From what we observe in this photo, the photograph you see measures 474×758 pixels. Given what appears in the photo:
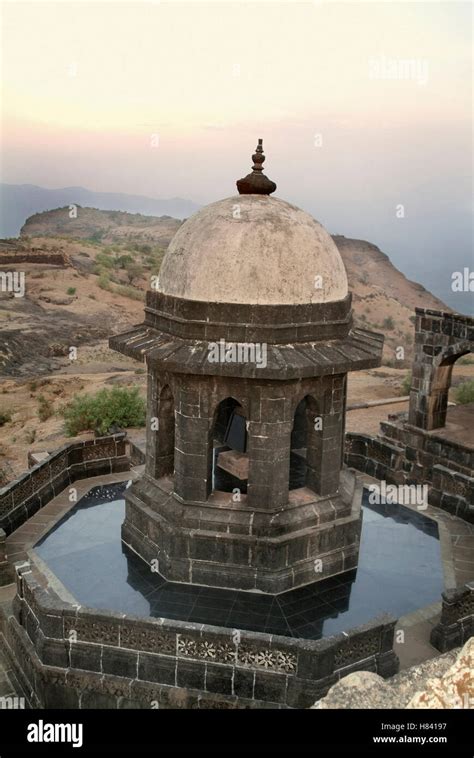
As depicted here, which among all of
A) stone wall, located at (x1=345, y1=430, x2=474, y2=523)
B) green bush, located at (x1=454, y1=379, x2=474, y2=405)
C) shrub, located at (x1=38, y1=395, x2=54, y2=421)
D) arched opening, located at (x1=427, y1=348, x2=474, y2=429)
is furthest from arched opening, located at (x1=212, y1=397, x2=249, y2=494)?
green bush, located at (x1=454, y1=379, x2=474, y2=405)

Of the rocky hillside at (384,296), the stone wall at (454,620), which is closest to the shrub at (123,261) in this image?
the rocky hillside at (384,296)

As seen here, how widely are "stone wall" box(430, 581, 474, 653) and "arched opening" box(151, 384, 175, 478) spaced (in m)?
4.00

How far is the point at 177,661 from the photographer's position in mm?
6715

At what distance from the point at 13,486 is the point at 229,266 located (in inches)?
191

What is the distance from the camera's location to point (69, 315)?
34.8 meters

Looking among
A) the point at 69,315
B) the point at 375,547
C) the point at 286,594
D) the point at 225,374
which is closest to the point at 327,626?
the point at 286,594

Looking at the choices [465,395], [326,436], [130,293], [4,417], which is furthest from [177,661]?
[130,293]

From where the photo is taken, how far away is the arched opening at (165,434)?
8914mm

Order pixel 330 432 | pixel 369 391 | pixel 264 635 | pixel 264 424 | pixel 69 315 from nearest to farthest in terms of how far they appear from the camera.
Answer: pixel 264 635
pixel 264 424
pixel 330 432
pixel 369 391
pixel 69 315

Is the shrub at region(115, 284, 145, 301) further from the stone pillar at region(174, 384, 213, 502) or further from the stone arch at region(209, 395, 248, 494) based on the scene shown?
the stone pillar at region(174, 384, 213, 502)

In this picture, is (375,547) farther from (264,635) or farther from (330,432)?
(264,635)

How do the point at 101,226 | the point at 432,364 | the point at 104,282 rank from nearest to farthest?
the point at 432,364
the point at 104,282
the point at 101,226

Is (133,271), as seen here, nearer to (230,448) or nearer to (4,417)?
(4,417)

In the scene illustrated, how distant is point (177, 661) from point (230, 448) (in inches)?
196
